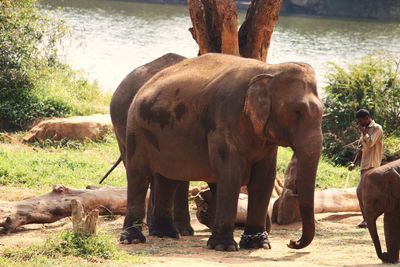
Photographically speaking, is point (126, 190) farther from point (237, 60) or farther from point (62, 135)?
point (62, 135)

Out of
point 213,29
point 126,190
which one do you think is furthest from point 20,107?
point 126,190

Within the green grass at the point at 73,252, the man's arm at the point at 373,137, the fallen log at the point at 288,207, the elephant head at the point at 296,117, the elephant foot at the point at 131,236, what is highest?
the elephant head at the point at 296,117

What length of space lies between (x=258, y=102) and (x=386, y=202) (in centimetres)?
139

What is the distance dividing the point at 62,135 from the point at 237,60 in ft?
22.3

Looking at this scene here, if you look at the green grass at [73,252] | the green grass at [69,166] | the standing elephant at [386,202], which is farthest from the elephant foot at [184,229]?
the green grass at [69,166]

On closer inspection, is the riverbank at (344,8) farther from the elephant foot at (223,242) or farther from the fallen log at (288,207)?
the elephant foot at (223,242)

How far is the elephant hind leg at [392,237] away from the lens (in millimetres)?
8945

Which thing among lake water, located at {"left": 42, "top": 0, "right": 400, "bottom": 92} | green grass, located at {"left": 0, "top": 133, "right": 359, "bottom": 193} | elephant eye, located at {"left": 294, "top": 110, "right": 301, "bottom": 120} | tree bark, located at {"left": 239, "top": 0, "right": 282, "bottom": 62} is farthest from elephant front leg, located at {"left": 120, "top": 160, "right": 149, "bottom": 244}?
lake water, located at {"left": 42, "top": 0, "right": 400, "bottom": 92}

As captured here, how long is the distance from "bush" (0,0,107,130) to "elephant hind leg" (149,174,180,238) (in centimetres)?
703

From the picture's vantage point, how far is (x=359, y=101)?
17.5m

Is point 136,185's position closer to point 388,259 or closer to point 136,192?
point 136,192

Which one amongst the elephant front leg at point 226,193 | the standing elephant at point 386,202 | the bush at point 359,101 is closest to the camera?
the standing elephant at point 386,202

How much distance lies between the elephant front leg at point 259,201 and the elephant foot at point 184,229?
1021 millimetres

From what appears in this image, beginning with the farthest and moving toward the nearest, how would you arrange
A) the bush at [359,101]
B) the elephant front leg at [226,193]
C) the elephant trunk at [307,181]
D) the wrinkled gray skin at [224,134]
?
1. the bush at [359,101]
2. the elephant front leg at [226,193]
3. the wrinkled gray skin at [224,134]
4. the elephant trunk at [307,181]
